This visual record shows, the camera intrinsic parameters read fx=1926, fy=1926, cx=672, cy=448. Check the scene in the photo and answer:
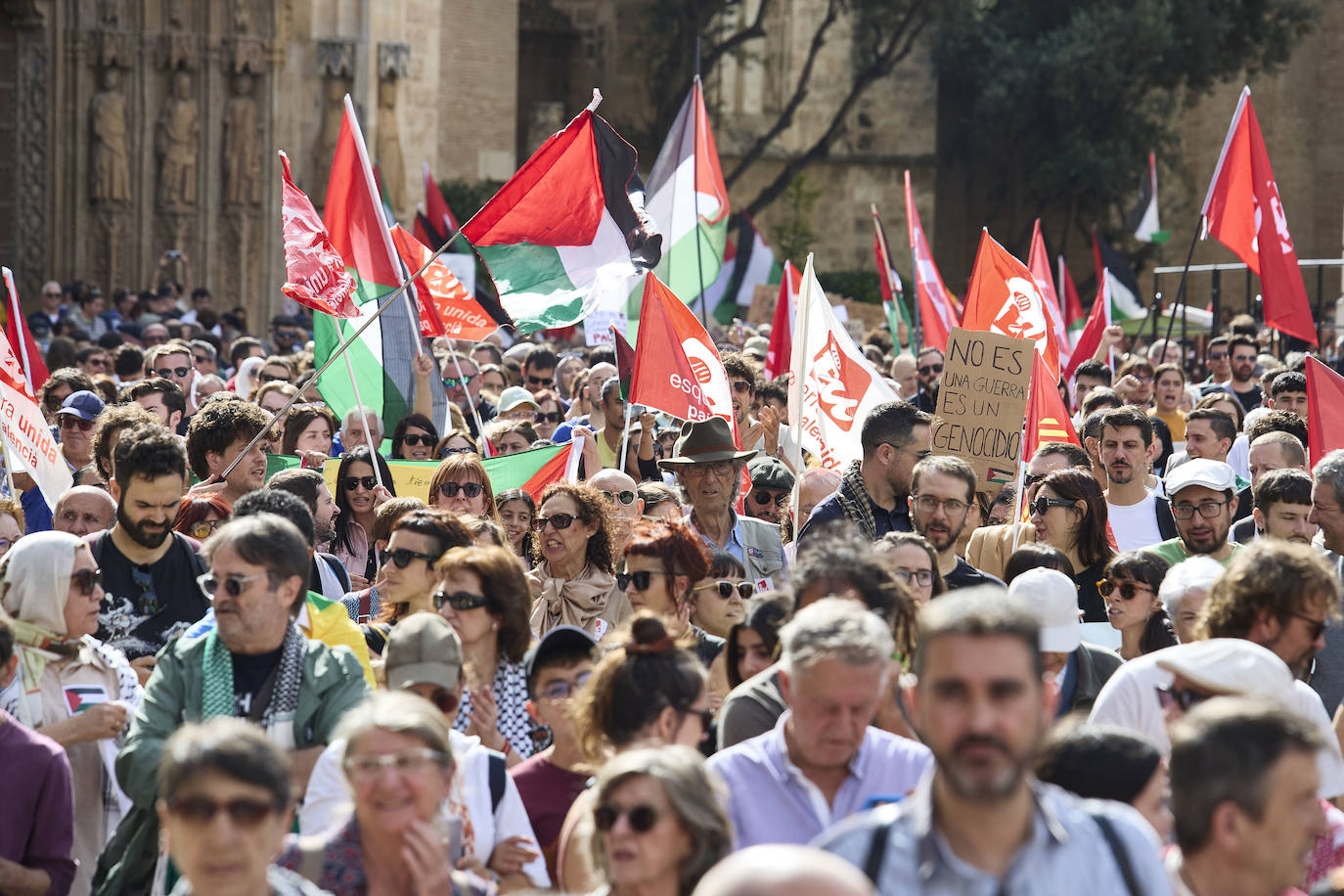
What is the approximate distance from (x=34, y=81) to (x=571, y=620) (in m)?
15.1

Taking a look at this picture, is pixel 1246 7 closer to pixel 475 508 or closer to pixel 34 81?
pixel 34 81

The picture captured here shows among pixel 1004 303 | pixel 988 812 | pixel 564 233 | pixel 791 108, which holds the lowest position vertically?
pixel 988 812

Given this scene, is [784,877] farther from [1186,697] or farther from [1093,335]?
[1093,335]

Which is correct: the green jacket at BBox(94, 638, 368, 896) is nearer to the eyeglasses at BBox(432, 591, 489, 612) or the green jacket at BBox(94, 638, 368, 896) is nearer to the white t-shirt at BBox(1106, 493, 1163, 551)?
the eyeglasses at BBox(432, 591, 489, 612)

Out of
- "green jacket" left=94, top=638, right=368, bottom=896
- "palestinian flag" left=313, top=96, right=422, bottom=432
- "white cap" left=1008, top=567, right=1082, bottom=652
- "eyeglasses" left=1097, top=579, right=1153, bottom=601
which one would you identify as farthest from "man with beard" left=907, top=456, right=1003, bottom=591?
"palestinian flag" left=313, top=96, right=422, bottom=432

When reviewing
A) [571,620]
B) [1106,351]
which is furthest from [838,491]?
[1106,351]

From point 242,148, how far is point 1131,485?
14.2 meters

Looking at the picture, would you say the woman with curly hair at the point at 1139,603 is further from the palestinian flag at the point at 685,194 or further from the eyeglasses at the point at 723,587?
the palestinian flag at the point at 685,194

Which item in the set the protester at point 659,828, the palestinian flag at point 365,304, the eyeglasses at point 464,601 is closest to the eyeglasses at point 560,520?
the eyeglasses at point 464,601

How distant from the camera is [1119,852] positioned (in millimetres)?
2809

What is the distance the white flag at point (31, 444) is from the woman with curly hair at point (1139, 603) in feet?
14.2

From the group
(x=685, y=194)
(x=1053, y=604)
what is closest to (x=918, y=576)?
(x=1053, y=604)

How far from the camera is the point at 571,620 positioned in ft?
20.9

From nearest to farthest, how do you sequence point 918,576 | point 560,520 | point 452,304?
point 918,576
point 560,520
point 452,304
